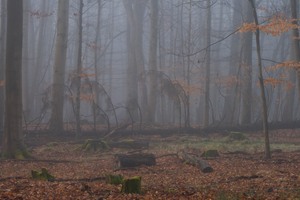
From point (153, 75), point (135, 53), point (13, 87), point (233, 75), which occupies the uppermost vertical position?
point (135, 53)

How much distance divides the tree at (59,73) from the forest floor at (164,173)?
1644 mm

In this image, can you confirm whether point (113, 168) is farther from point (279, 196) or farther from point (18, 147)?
point (279, 196)

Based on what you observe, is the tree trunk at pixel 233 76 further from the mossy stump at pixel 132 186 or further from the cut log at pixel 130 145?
the mossy stump at pixel 132 186

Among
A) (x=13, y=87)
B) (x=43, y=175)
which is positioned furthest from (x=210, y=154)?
(x=13, y=87)

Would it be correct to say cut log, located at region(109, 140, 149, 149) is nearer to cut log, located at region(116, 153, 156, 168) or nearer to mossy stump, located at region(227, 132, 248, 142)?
mossy stump, located at region(227, 132, 248, 142)

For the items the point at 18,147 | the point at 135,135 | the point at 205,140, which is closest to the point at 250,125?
the point at 205,140

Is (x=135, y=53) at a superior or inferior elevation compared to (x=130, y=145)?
superior

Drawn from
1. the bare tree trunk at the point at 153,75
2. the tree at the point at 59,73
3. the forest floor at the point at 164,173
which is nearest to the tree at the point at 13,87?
the forest floor at the point at 164,173

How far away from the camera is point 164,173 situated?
10.5 meters

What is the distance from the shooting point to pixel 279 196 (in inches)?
273

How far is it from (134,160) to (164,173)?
151 centimetres

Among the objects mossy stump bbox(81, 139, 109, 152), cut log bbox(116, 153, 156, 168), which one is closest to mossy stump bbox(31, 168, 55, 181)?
cut log bbox(116, 153, 156, 168)

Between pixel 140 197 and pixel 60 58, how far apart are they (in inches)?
633

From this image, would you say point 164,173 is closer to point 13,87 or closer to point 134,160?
point 134,160
